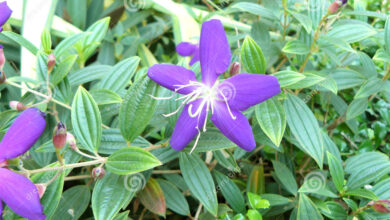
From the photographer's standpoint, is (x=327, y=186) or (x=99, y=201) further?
(x=327, y=186)

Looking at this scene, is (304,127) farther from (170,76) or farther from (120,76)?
(120,76)

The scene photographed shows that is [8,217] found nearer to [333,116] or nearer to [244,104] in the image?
[244,104]

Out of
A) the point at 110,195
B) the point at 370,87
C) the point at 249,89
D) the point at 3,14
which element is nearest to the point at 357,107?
the point at 370,87

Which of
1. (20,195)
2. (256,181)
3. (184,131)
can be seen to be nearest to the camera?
(20,195)

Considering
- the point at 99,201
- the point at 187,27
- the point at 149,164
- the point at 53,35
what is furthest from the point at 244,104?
the point at 53,35

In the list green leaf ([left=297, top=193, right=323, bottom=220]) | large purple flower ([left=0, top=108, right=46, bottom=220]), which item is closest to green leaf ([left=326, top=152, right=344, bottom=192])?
green leaf ([left=297, top=193, right=323, bottom=220])

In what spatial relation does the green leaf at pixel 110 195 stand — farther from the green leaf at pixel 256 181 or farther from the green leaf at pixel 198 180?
the green leaf at pixel 256 181

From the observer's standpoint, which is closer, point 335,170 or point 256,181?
point 335,170

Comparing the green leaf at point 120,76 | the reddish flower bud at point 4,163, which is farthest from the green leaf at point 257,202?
the reddish flower bud at point 4,163
